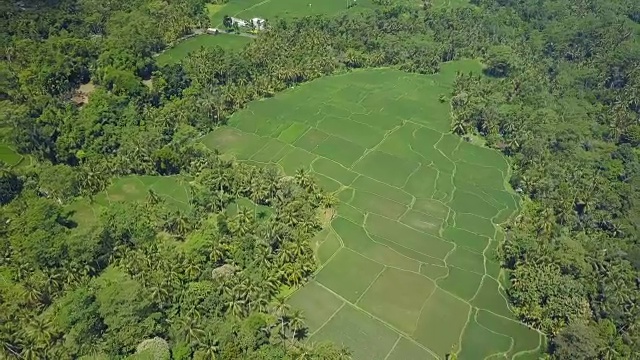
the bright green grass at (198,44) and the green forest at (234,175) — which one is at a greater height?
the green forest at (234,175)

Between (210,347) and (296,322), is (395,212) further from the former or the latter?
(210,347)

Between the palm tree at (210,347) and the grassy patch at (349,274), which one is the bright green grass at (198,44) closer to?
the grassy patch at (349,274)

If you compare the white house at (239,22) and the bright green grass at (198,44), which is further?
the white house at (239,22)

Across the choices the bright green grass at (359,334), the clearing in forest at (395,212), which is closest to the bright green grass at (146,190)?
the clearing in forest at (395,212)

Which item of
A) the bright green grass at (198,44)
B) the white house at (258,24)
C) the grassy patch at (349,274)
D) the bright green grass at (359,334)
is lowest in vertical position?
the bright green grass at (359,334)

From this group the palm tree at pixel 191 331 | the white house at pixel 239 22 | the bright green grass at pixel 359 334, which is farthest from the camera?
the white house at pixel 239 22

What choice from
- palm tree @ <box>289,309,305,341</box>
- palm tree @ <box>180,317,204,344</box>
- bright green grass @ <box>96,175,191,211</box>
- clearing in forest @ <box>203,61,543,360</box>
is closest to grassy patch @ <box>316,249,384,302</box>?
clearing in forest @ <box>203,61,543,360</box>
